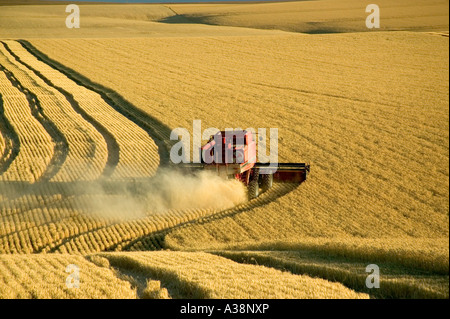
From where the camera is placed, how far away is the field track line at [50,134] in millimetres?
20250

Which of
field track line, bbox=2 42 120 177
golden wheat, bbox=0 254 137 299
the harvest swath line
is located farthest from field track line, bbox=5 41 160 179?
golden wheat, bbox=0 254 137 299

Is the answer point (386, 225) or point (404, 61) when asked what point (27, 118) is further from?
point (404, 61)

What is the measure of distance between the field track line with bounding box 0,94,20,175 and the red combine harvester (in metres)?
8.21

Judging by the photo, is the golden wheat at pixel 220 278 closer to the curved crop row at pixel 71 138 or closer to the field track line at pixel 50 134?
the curved crop row at pixel 71 138

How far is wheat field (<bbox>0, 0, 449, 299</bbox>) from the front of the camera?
35.5ft

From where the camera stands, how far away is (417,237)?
13.6 meters

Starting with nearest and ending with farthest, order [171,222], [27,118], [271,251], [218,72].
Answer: [271,251], [171,222], [27,118], [218,72]

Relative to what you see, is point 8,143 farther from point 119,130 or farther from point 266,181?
point 266,181

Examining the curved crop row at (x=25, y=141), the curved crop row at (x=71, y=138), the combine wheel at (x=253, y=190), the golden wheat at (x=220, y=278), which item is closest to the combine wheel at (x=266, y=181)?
the combine wheel at (x=253, y=190)

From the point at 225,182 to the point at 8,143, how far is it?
11.7m

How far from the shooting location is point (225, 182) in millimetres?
16625

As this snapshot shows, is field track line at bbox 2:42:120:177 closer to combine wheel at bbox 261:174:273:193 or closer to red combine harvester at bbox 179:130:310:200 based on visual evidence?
red combine harvester at bbox 179:130:310:200

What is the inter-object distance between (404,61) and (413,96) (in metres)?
11.4

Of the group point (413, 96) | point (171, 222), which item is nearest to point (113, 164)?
point (171, 222)
